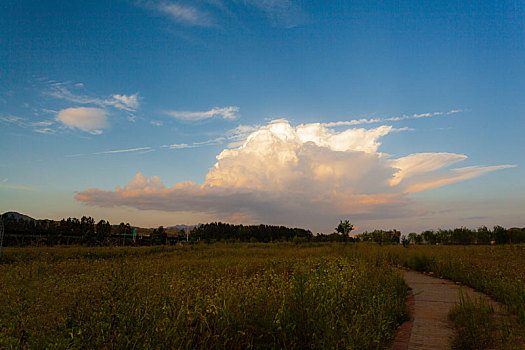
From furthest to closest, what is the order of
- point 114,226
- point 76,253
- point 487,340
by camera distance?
point 114,226, point 76,253, point 487,340

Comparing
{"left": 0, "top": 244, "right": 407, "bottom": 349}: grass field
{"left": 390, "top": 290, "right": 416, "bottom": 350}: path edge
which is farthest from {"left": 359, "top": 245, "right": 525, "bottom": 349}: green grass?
{"left": 0, "top": 244, "right": 407, "bottom": 349}: grass field

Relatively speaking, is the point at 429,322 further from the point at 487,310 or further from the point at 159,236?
the point at 159,236

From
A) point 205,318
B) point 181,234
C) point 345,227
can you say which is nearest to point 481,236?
point 345,227

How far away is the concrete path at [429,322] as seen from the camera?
4.46 metres

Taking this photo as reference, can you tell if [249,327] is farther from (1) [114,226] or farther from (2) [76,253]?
(1) [114,226]

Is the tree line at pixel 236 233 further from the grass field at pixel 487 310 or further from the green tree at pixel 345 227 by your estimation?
the grass field at pixel 487 310

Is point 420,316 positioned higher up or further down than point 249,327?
further down

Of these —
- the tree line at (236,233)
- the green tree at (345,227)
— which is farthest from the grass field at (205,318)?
the tree line at (236,233)

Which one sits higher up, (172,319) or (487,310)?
(172,319)

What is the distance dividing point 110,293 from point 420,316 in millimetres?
5087

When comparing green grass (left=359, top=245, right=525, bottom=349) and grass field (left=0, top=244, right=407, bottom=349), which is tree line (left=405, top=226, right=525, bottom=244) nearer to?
green grass (left=359, top=245, right=525, bottom=349)

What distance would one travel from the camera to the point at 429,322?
5.45 meters

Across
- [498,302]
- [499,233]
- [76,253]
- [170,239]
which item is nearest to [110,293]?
[498,302]

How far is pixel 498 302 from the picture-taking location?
6.71 metres
